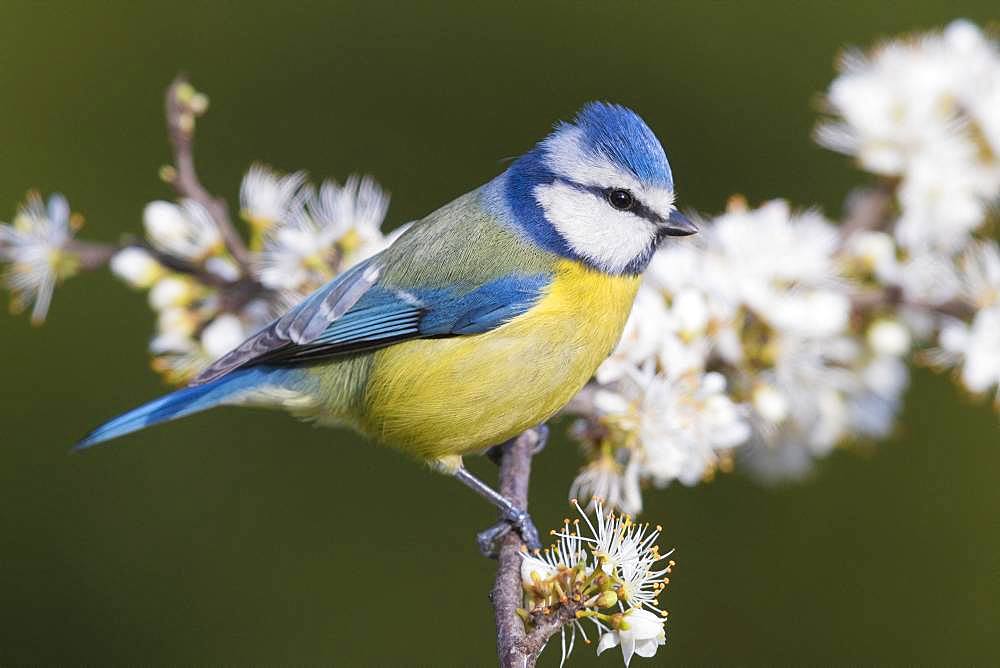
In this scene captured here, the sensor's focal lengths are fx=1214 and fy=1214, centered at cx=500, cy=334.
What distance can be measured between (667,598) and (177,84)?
1.68 metres

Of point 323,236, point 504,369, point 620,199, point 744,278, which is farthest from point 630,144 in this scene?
Answer: point 323,236

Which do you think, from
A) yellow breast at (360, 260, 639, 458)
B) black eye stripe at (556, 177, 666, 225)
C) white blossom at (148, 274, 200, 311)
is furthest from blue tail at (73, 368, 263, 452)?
black eye stripe at (556, 177, 666, 225)

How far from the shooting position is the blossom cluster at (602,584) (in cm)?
158

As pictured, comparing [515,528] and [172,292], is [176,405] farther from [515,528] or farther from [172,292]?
[515,528]

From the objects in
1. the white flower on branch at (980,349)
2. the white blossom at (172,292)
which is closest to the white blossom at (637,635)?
the white flower on branch at (980,349)

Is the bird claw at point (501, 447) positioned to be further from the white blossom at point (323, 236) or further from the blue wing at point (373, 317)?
the white blossom at point (323, 236)

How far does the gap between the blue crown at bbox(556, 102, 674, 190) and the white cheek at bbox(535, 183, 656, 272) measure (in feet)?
0.26

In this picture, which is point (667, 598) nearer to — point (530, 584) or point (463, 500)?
point (463, 500)

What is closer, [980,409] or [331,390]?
[331,390]

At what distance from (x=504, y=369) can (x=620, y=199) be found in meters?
0.36

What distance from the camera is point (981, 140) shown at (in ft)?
7.66

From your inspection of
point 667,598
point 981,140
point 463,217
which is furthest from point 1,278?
point 981,140

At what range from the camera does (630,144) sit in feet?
6.73

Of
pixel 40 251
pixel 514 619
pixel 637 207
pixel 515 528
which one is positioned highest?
pixel 637 207
